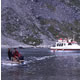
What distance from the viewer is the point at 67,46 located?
4911 inches

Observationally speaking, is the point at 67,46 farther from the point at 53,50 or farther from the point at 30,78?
the point at 30,78

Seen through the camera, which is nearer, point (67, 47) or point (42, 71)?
point (42, 71)

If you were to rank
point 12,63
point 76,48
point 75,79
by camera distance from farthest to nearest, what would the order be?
1. point 76,48
2. point 12,63
3. point 75,79

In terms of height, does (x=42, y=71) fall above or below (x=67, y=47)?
below

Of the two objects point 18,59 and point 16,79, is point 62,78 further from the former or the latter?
point 18,59

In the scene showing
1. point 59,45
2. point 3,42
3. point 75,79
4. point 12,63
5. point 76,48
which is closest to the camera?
point 75,79

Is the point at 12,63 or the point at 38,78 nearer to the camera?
the point at 38,78

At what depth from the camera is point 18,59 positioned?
2092 inches

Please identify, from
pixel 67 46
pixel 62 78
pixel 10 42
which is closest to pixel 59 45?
pixel 67 46

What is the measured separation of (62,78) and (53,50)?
92.2m

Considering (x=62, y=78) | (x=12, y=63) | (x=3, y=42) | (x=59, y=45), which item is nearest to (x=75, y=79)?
(x=62, y=78)

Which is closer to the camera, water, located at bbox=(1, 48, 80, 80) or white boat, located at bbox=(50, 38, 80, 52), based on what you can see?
water, located at bbox=(1, 48, 80, 80)

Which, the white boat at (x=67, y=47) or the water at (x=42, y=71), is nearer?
the water at (x=42, y=71)

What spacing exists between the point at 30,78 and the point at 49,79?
2197 millimetres
